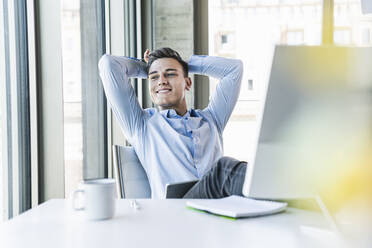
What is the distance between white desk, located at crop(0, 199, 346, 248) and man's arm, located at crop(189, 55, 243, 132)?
131 centimetres

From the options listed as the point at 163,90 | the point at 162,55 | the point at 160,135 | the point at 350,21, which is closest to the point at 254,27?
the point at 350,21

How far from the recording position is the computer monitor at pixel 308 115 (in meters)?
0.67

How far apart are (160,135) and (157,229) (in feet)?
3.95

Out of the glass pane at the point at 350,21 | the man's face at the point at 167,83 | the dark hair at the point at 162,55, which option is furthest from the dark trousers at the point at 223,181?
the glass pane at the point at 350,21

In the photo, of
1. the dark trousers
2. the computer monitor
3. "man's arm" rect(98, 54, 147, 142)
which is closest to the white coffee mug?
the computer monitor

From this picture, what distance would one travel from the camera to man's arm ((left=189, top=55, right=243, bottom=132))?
2242 millimetres

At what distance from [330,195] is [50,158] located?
1136 mm

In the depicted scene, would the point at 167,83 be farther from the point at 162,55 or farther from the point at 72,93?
the point at 72,93

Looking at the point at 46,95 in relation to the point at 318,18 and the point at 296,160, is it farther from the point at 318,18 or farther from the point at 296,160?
the point at 318,18

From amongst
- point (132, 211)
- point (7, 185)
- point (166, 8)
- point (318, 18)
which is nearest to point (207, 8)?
point (166, 8)

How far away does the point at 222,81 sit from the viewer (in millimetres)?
2326

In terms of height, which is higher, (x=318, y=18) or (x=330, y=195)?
(x=318, y=18)

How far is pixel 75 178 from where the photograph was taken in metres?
1.95

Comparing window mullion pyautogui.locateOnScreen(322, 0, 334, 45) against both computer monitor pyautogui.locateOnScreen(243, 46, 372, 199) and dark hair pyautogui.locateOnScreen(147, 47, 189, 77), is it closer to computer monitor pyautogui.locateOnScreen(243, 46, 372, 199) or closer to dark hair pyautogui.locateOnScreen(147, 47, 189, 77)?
dark hair pyautogui.locateOnScreen(147, 47, 189, 77)
